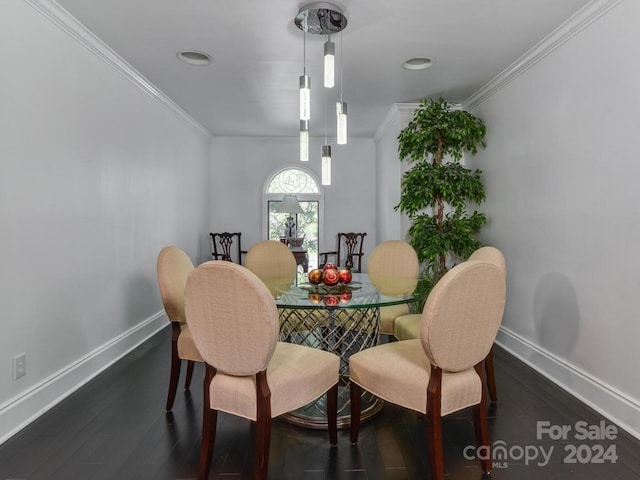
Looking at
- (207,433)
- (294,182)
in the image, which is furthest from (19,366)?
(294,182)

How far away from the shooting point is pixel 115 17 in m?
2.65

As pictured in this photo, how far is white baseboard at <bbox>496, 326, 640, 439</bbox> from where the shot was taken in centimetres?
222

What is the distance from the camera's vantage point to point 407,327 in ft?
8.68

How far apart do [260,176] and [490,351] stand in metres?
4.92

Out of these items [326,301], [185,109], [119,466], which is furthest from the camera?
[185,109]

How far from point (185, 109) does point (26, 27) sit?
259 centimetres

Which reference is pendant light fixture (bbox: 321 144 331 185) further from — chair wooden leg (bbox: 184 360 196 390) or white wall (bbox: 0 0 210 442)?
white wall (bbox: 0 0 210 442)

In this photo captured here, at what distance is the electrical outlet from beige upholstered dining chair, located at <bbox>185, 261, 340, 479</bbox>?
4.19 feet

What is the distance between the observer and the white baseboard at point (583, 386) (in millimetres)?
2223

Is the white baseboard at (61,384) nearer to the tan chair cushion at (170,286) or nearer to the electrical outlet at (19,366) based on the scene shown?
the electrical outlet at (19,366)

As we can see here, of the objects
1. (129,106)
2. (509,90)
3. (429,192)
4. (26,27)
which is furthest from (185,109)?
(509,90)

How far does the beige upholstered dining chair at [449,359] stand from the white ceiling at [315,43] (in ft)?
6.03

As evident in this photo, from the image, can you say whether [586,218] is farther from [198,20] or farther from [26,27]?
[26,27]

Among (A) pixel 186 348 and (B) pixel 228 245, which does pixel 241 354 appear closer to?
(A) pixel 186 348
